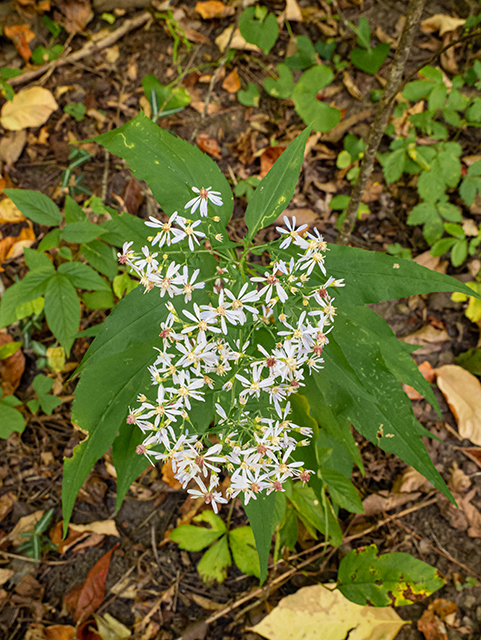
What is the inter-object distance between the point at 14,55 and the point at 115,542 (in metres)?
4.82

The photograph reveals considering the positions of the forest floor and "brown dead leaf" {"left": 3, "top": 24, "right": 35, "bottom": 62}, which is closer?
the forest floor

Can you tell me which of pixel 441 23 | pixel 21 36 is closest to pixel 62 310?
pixel 21 36

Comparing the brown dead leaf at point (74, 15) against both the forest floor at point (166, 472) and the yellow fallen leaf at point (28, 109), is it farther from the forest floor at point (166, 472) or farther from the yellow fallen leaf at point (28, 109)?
the yellow fallen leaf at point (28, 109)

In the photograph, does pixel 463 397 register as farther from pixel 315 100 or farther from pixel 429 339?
pixel 315 100

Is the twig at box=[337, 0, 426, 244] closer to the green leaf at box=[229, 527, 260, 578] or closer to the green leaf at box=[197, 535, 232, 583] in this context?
the green leaf at box=[229, 527, 260, 578]

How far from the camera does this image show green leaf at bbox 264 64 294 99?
378cm

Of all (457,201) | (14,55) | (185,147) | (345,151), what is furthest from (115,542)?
(14,55)

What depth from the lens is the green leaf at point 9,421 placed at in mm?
3102

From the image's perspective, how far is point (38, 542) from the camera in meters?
3.28

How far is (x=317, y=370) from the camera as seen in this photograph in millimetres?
1998

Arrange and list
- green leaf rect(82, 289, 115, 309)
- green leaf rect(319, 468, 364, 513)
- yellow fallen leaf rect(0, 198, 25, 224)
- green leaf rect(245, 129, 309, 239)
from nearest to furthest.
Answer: green leaf rect(245, 129, 309, 239), green leaf rect(319, 468, 364, 513), green leaf rect(82, 289, 115, 309), yellow fallen leaf rect(0, 198, 25, 224)

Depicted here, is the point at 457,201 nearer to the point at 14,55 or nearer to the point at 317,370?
the point at 317,370

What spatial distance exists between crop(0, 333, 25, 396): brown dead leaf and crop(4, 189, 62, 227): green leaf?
4.25 feet

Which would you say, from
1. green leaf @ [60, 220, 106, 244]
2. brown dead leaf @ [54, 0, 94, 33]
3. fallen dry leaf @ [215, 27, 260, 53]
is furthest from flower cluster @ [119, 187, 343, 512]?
brown dead leaf @ [54, 0, 94, 33]
